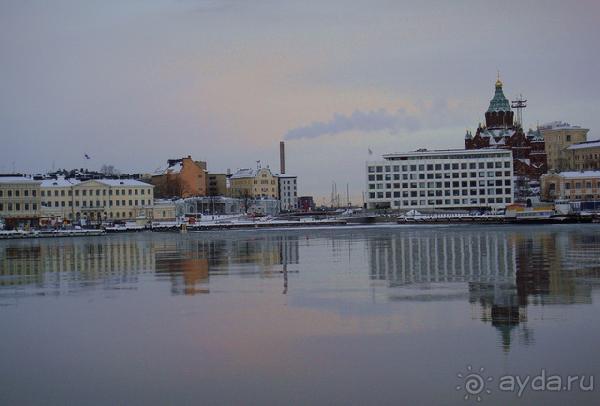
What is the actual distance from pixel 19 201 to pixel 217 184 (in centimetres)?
6220

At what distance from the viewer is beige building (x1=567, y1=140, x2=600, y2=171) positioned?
18300 centimetres

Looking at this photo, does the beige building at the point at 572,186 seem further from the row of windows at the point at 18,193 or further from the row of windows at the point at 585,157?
the row of windows at the point at 18,193

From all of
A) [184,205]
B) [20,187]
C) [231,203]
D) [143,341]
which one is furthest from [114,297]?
[231,203]

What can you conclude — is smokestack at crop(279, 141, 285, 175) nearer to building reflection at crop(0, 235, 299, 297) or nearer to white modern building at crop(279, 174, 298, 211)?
white modern building at crop(279, 174, 298, 211)

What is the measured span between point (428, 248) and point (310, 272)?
677 inches

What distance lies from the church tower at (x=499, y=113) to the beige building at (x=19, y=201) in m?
91.0

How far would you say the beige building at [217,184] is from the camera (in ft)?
578

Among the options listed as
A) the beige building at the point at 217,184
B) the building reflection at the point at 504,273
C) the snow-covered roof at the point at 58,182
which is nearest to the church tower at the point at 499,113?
the beige building at the point at 217,184

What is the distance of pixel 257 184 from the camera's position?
175 meters

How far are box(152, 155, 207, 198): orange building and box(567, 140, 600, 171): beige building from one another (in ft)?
289

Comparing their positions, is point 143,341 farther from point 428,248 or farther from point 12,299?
point 428,248

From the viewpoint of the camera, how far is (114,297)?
26.2 m

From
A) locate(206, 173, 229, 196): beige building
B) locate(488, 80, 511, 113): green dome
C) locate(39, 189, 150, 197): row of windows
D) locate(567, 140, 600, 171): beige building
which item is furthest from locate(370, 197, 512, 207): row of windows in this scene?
locate(39, 189, 150, 197): row of windows

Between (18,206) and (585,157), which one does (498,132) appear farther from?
(18,206)
